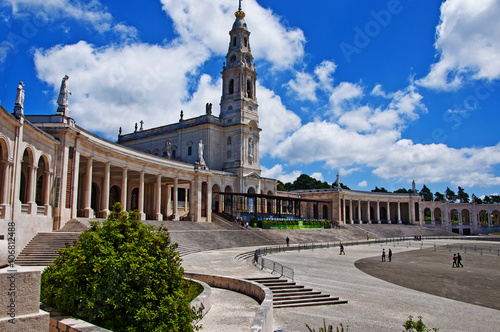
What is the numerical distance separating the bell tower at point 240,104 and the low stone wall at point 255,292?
172 feet

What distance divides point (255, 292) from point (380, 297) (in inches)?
243

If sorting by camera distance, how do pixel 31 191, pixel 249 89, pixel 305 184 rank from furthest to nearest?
pixel 305 184 < pixel 249 89 < pixel 31 191

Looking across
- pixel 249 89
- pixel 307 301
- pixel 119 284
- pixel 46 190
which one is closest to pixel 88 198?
pixel 46 190

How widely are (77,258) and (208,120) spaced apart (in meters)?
63.9

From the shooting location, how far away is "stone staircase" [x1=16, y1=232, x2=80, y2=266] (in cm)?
2327

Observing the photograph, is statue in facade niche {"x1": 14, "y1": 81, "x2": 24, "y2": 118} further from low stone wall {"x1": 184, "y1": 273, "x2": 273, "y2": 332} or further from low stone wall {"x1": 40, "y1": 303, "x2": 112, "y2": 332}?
low stone wall {"x1": 40, "y1": 303, "x2": 112, "y2": 332}

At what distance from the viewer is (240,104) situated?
242 feet

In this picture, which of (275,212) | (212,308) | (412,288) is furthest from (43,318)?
(275,212)

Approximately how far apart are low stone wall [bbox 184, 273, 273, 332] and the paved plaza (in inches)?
20.5

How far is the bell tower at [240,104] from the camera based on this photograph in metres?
72.1

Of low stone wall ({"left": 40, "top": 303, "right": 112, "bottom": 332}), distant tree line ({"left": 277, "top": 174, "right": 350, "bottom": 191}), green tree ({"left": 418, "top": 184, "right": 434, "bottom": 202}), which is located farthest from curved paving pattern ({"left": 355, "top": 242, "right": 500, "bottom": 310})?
green tree ({"left": 418, "top": 184, "right": 434, "bottom": 202})

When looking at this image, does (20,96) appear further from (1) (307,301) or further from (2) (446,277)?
(2) (446,277)

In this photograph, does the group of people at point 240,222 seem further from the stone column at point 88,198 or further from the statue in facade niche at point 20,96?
the statue in facade niche at point 20,96

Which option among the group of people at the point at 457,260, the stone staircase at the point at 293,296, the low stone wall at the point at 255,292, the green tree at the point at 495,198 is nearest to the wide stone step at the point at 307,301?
the stone staircase at the point at 293,296
